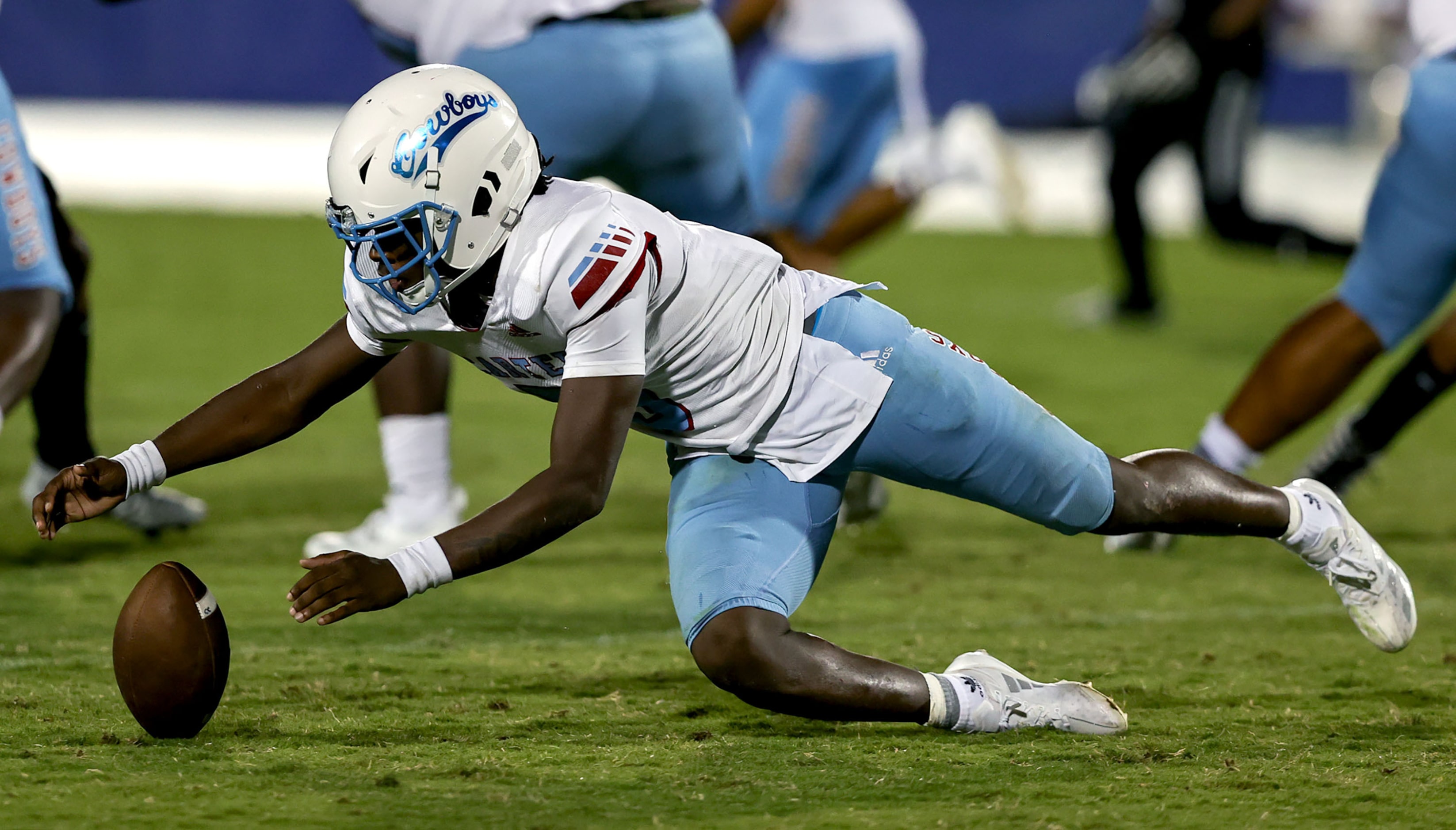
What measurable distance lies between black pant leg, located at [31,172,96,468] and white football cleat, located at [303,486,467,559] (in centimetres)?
74

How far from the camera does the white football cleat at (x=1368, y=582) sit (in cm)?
323

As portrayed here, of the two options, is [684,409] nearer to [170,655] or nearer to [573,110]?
[170,655]

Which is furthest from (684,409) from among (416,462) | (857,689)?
(416,462)

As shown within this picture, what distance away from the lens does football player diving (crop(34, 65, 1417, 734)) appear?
8.58 ft

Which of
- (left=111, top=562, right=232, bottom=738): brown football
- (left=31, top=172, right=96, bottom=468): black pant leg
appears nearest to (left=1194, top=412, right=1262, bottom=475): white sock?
(left=111, top=562, right=232, bottom=738): brown football

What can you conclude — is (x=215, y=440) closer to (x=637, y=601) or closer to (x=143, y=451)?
(x=143, y=451)

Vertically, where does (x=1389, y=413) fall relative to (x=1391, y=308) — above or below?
below

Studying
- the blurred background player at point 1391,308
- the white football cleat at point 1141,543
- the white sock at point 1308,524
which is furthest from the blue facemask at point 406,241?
the white football cleat at point 1141,543

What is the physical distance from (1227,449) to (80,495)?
2.59m

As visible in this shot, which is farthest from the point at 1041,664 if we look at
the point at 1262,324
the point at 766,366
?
the point at 1262,324

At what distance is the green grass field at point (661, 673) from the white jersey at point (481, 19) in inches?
47.4

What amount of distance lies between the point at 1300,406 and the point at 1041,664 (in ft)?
3.75

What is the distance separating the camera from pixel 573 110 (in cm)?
377

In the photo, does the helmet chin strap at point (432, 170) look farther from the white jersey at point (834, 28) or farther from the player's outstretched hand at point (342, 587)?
the white jersey at point (834, 28)
